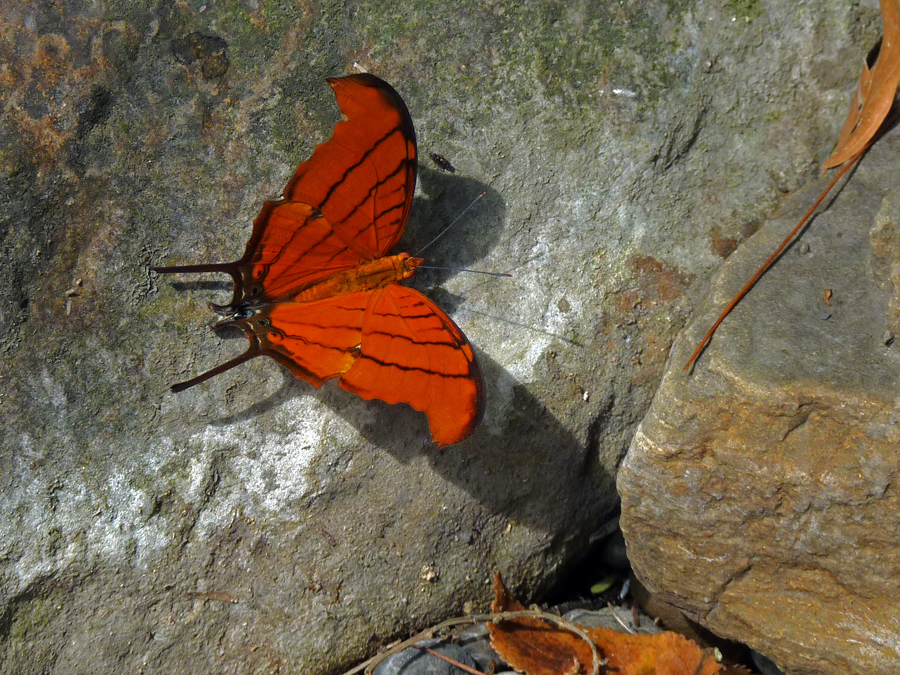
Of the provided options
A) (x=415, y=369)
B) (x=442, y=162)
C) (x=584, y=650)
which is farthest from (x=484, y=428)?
(x=442, y=162)

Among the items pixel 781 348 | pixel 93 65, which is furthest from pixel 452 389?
pixel 93 65

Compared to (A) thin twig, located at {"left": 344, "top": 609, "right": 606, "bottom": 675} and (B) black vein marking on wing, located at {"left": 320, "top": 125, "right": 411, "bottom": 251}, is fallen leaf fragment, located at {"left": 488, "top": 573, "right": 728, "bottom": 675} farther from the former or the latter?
(B) black vein marking on wing, located at {"left": 320, "top": 125, "right": 411, "bottom": 251}

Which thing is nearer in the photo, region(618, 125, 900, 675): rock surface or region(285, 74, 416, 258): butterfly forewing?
region(618, 125, 900, 675): rock surface

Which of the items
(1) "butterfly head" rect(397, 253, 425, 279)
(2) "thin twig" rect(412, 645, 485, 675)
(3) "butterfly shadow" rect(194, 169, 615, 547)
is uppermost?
(1) "butterfly head" rect(397, 253, 425, 279)

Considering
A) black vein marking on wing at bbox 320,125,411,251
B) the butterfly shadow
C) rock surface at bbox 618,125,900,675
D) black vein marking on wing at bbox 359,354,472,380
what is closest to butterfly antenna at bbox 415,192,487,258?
the butterfly shadow

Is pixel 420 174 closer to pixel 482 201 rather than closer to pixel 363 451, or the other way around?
pixel 482 201
